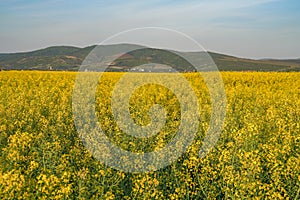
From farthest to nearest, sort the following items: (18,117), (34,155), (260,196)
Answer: (18,117)
(34,155)
(260,196)

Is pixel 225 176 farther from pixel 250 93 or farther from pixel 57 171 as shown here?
pixel 250 93

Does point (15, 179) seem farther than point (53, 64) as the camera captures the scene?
No

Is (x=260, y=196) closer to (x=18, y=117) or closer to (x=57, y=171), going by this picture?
(x=57, y=171)

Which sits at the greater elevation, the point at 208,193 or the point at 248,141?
the point at 248,141

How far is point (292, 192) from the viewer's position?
17.3 feet

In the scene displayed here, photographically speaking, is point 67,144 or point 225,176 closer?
point 225,176

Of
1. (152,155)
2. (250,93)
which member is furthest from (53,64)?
(152,155)

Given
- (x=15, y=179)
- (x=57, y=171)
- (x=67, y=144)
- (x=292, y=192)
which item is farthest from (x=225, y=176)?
(x=67, y=144)

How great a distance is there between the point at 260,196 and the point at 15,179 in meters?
3.01

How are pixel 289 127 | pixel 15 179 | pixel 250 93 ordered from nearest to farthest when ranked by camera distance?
pixel 15 179 → pixel 289 127 → pixel 250 93

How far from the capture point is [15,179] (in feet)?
13.9

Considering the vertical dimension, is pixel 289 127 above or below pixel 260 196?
above

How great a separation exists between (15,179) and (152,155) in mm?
2248

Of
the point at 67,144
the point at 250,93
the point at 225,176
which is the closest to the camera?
the point at 225,176
